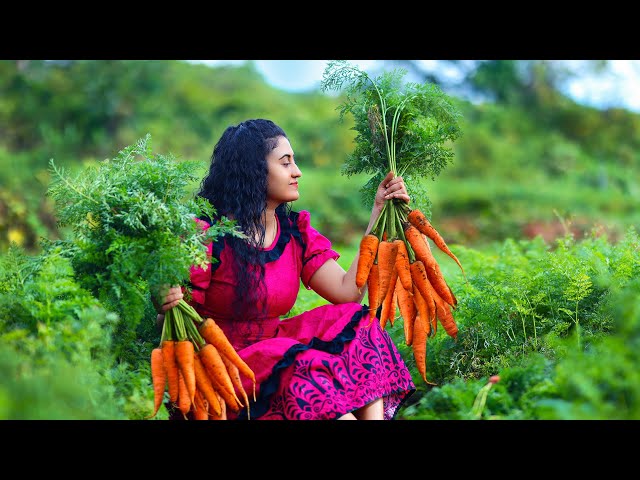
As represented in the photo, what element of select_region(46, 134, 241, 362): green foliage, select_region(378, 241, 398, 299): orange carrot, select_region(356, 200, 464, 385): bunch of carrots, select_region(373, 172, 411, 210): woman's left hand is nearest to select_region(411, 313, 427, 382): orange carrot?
select_region(356, 200, 464, 385): bunch of carrots

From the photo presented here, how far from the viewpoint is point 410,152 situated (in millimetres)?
3855

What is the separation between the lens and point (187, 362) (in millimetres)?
3131

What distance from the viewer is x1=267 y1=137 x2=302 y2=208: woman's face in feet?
12.0

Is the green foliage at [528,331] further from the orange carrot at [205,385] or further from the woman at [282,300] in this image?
the orange carrot at [205,385]

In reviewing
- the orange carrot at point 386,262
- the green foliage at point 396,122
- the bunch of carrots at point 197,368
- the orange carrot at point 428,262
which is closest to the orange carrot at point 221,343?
the bunch of carrots at point 197,368

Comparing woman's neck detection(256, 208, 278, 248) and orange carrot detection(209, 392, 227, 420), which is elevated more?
woman's neck detection(256, 208, 278, 248)

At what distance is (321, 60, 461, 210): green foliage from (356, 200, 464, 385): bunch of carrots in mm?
242

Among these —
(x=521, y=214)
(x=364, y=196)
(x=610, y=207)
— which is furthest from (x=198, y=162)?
(x=610, y=207)

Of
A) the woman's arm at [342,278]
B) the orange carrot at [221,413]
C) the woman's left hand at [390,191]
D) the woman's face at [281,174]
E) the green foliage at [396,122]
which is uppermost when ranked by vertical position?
the green foliage at [396,122]

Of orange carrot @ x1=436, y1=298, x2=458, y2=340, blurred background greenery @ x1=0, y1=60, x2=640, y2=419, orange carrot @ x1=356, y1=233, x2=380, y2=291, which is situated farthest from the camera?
orange carrot @ x1=436, y1=298, x2=458, y2=340

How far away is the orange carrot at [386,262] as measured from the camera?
12.0 feet

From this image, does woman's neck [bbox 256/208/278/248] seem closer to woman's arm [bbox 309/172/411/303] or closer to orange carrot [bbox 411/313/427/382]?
woman's arm [bbox 309/172/411/303]

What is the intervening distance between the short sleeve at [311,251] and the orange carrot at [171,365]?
0.89 m

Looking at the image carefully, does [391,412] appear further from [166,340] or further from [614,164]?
[614,164]
